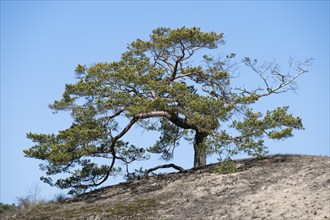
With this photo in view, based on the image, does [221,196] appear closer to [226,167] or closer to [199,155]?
[226,167]

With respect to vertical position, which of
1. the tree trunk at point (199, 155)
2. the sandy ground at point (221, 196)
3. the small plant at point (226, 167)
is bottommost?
the sandy ground at point (221, 196)

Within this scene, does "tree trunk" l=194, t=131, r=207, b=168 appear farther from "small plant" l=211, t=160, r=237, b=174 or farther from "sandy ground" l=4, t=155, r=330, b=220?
"small plant" l=211, t=160, r=237, b=174

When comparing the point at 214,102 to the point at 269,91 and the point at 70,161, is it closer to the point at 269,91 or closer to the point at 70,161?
the point at 269,91

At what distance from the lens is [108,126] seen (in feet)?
72.0

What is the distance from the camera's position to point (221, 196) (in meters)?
17.5

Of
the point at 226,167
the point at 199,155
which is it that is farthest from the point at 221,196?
the point at 199,155

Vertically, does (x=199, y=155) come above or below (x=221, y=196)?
above

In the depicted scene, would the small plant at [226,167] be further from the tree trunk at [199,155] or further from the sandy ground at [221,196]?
the tree trunk at [199,155]

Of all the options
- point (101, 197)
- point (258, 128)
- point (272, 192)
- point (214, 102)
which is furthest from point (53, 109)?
point (272, 192)

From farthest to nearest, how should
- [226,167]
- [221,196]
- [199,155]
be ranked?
[199,155] → [226,167] → [221,196]

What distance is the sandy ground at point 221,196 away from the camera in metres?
15.1

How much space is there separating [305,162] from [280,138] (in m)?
1.33

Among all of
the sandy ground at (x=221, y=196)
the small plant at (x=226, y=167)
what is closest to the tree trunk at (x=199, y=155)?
the sandy ground at (x=221, y=196)

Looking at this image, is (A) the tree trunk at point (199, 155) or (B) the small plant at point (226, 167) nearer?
(B) the small plant at point (226, 167)
